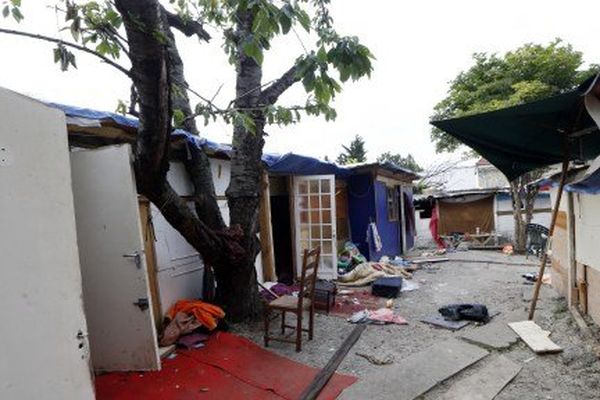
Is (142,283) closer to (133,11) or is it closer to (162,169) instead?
(162,169)

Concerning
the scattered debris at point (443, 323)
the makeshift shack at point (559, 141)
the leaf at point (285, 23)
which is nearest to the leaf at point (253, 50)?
the leaf at point (285, 23)

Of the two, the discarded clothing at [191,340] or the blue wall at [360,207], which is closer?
the discarded clothing at [191,340]

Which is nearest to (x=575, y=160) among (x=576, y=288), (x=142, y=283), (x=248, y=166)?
(x=576, y=288)

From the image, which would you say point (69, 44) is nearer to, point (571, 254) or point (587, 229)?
point (587, 229)

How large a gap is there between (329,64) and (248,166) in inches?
121

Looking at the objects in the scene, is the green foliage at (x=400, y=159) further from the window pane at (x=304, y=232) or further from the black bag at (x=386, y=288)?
the black bag at (x=386, y=288)

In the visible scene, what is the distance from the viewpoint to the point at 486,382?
3.39m

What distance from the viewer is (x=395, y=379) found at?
348cm

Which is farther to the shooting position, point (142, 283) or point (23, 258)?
point (142, 283)

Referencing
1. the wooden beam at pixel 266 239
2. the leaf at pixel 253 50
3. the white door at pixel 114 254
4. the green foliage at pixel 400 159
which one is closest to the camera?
the leaf at pixel 253 50

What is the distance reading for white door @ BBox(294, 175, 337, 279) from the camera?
7.57 meters

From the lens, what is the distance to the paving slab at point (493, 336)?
4.18 metres

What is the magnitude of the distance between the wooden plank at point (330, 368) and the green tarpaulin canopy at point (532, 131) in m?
2.49

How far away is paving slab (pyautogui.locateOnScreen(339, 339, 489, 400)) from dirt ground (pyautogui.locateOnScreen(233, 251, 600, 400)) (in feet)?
0.26
